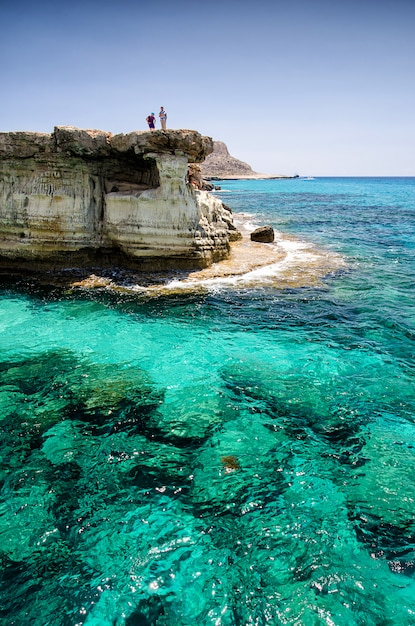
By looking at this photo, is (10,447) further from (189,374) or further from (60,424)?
(189,374)

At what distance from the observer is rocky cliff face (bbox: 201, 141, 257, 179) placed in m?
154

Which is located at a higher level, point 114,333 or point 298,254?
point 298,254

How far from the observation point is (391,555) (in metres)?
5.32

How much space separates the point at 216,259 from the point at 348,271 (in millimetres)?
6049

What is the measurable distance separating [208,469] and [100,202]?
13.1m

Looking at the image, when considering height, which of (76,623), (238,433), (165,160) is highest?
(165,160)

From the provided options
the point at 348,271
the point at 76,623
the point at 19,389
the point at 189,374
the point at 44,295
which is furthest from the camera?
the point at 348,271

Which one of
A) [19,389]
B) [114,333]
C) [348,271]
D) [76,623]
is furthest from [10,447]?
[348,271]

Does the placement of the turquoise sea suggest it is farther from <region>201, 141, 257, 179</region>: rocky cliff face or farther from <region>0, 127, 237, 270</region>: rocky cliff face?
<region>201, 141, 257, 179</region>: rocky cliff face

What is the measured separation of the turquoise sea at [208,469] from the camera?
16.0ft

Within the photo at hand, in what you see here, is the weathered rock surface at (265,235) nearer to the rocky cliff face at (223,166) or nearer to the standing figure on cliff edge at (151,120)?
the standing figure on cliff edge at (151,120)

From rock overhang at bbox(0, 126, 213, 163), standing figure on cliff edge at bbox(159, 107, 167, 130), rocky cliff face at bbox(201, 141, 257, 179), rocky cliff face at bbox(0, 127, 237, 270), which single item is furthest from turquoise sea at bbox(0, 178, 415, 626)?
rocky cliff face at bbox(201, 141, 257, 179)

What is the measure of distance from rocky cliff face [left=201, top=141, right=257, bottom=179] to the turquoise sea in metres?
144

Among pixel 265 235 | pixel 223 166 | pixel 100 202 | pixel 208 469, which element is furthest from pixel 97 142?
pixel 223 166
